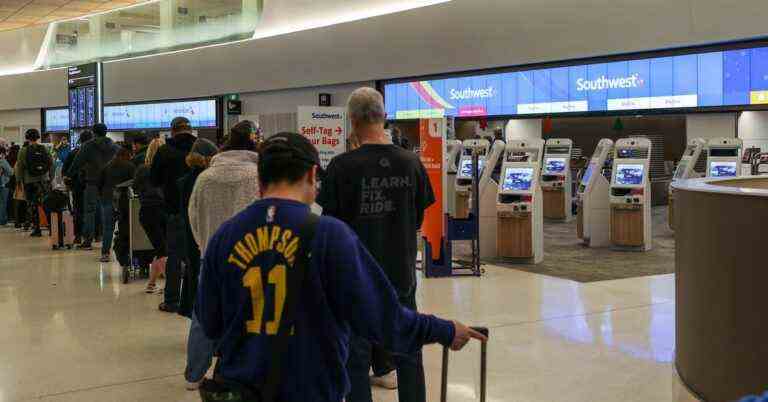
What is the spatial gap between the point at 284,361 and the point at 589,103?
1029 cm

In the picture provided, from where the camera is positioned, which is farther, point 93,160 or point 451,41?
point 451,41

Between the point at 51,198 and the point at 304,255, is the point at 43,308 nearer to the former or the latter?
the point at 51,198

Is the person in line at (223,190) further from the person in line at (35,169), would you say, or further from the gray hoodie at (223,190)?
the person in line at (35,169)

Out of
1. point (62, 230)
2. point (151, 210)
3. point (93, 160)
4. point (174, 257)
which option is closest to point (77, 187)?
point (62, 230)

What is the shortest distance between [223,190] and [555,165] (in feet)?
39.2

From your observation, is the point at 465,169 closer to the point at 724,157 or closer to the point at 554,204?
the point at 554,204

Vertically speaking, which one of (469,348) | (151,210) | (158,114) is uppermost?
(158,114)

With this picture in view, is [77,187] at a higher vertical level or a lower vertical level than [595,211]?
higher

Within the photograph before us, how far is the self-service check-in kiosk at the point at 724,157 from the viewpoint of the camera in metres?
11.2

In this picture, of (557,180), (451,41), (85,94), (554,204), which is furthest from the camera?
(554,204)

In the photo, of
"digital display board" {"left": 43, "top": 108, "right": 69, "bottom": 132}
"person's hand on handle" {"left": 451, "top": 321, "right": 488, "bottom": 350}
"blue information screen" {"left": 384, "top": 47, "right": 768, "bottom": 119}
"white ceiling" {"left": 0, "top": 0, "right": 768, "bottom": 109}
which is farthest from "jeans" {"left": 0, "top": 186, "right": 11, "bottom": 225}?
"person's hand on handle" {"left": 451, "top": 321, "right": 488, "bottom": 350}

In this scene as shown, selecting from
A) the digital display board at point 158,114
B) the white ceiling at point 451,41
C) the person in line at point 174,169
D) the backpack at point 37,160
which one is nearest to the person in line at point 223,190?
the person in line at point 174,169

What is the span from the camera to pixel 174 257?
6.56m

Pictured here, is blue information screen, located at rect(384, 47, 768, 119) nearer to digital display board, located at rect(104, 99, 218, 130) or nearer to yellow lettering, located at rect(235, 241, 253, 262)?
digital display board, located at rect(104, 99, 218, 130)
